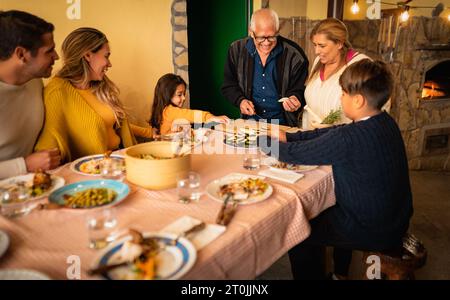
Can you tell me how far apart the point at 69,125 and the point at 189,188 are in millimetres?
1147

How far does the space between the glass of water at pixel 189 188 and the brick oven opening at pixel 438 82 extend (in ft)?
15.4

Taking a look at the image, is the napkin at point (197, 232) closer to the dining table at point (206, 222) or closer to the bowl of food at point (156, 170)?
the dining table at point (206, 222)

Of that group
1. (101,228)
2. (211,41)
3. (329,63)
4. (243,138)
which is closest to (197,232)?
(101,228)

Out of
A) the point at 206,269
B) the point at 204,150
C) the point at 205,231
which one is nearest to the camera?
the point at 206,269

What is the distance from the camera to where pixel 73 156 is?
2223mm

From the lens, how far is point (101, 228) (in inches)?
43.0

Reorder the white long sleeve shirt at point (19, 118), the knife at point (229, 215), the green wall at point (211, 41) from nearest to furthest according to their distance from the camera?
the knife at point (229, 215) < the white long sleeve shirt at point (19, 118) < the green wall at point (211, 41)

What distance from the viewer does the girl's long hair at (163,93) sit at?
3.06 m

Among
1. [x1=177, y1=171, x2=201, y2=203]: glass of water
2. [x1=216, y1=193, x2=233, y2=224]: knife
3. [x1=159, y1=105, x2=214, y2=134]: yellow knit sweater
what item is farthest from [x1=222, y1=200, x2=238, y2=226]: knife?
[x1=159, y1=105, x2=214, y2=134]: yellow knit sweater

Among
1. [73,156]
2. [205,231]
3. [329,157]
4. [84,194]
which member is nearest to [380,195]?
[329,157]

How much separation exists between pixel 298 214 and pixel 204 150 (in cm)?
82

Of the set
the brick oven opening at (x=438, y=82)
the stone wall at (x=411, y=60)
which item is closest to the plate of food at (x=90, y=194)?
the stone wall at (x=411, y=60)

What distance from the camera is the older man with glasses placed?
2.99 metres
